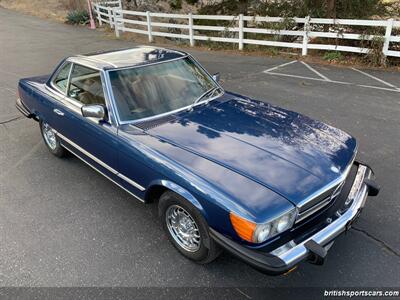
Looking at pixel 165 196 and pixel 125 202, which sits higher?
pixel 165 196

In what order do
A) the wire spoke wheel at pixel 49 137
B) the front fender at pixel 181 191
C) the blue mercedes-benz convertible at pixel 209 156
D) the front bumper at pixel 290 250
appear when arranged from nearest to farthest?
the front bumper at pixel 290 250 → the blue mercedes-benz convertible at pixel 209 156 → the front fender at pixel 181 191 → the wire spoke wheel at pixel 49 137

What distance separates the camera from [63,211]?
3.97 m

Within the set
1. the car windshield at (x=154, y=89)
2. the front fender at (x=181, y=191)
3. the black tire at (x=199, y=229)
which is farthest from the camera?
the car windshield at (x=154, y=89)

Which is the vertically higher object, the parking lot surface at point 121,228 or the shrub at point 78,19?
the shrub at point 78,19

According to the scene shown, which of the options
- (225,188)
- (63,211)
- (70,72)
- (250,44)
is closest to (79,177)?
(63,211)

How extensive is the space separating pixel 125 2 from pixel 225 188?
25118mm

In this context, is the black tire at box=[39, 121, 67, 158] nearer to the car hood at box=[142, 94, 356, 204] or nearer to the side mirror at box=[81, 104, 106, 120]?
the side mirror at box=[81, 104, 106, 120]

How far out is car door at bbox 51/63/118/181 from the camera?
370cm

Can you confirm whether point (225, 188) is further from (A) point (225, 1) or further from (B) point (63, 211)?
(A) point (225, 1)

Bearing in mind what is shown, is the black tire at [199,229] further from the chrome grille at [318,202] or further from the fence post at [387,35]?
the fence post at [387,35]

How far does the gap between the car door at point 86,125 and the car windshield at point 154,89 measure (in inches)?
8.6

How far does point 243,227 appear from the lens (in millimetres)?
2502

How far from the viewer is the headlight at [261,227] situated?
2.47 metres

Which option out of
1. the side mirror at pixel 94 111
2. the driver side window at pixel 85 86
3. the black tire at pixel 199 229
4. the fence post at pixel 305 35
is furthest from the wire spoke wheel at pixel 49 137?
the fence post at pixel 305 35
